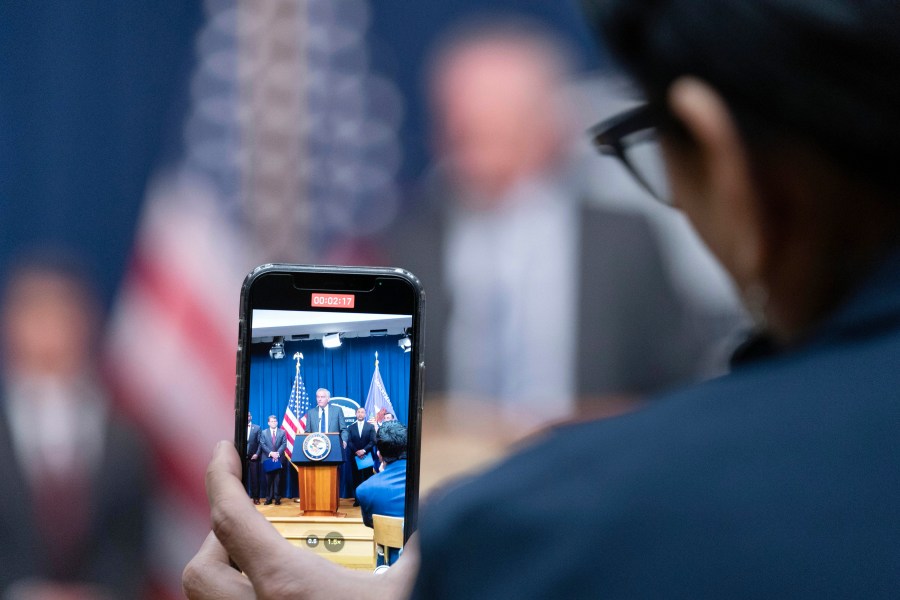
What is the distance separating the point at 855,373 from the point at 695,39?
107 mm

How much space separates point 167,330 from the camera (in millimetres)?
1496

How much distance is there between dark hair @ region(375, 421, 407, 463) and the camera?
57cm

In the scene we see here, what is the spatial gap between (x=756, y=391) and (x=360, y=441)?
36cm

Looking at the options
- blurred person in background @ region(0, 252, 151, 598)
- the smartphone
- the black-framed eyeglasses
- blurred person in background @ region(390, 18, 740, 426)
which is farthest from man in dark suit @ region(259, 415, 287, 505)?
blurred person in background @ region(0, 252, 151, 598)

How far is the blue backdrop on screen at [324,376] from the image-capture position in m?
0.57

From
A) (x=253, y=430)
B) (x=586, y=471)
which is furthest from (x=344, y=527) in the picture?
(x=586, y=471)

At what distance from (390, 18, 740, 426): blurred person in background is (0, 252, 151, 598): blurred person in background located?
1.81 feet

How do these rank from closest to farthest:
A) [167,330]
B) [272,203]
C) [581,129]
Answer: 1. [581,129]
2. [272,203]
3. [167,330]

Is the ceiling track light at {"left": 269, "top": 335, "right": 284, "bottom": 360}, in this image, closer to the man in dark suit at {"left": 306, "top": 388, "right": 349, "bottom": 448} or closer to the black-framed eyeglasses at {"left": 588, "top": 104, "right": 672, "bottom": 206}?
the man in dark suit at {"left": 306, "top": 388, "right": 349, "bottom": 448}

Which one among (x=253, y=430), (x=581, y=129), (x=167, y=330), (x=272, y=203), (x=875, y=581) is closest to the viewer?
(x=875, y=581)

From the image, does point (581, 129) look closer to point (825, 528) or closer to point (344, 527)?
point (344, 527)

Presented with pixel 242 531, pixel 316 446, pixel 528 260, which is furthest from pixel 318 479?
pixel 528 260

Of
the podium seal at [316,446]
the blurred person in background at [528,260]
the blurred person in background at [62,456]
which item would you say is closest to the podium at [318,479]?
the podium seal at [316,446]

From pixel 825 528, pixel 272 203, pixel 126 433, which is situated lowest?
pixel 126 433
